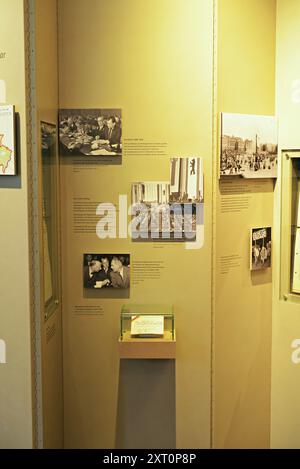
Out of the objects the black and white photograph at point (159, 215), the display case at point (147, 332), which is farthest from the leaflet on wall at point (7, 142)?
the display case at point (147, 332)

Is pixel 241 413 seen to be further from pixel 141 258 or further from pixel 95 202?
pixel 95 202

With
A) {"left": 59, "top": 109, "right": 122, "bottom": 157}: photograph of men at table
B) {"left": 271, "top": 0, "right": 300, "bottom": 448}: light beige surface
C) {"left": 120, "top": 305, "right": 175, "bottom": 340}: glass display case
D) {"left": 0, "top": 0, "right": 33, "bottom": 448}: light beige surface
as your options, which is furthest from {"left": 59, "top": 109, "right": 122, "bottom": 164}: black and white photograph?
{"left": 271, "top": 0, "right": 300, "bottom": 448}: light beige surface

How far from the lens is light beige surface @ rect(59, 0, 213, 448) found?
10.2ft

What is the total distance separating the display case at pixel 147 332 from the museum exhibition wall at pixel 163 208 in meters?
0.01

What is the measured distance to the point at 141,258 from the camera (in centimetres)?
324

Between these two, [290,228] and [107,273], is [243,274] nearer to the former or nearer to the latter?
[290,228]

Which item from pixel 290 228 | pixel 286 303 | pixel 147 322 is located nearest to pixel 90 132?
pixel 147 322

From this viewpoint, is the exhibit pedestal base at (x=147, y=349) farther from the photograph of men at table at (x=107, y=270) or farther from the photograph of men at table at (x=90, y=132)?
the photograph of men at table at (x=90, y=132)

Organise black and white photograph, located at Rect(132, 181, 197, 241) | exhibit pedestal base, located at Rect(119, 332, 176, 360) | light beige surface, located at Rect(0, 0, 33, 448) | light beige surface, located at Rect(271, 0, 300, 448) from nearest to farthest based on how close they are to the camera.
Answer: light beige surface, located at Rect(0, 0, 33, 448) < exhibit pedestal base, located at Rect(119, 332, 176, 360) < black and white photograph, located at Rect(132, 181, 197, 241) < light beige surface, located at Rect(271, 0, 300, 448)

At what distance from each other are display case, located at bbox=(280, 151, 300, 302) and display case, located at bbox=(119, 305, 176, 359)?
0.71 m

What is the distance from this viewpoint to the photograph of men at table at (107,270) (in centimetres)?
324

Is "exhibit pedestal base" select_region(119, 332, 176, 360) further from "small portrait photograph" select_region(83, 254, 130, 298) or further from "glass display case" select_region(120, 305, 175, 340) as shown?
"small portrait photograph" select_region(83, 254, 130, 298)

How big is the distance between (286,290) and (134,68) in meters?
1.48

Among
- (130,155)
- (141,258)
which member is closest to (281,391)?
(141,258)
